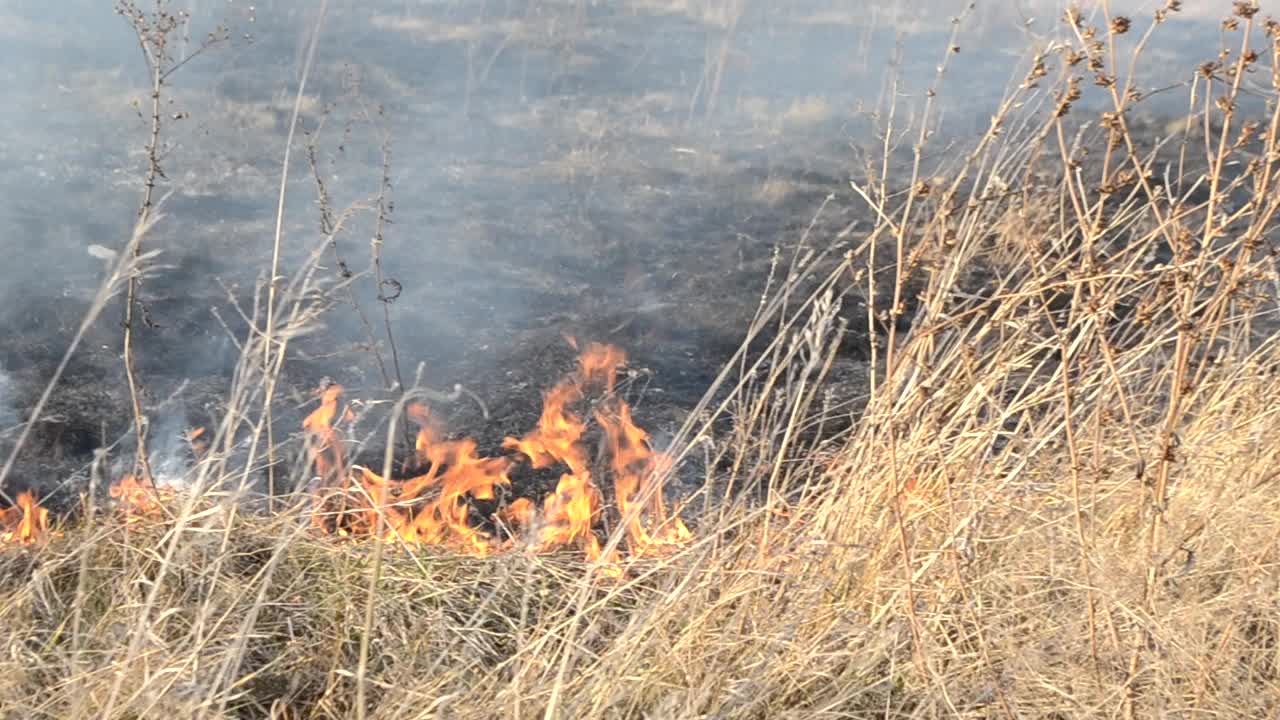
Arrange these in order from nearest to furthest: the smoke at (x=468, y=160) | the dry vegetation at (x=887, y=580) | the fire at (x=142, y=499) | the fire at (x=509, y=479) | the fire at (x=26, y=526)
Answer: the dry vegetation at (x=887, y=580) → the fire at (x=142, y=499) → the fire at (x=26, y=526) → the fire at (x=509, y=479) → the smoke at (x=468, y=160)

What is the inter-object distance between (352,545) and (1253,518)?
7.47 feet

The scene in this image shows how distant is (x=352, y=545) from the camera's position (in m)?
3.32

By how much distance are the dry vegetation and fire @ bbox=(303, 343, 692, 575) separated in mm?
359

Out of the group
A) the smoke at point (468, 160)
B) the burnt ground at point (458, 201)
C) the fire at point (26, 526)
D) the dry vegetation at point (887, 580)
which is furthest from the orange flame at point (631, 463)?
the fire at point (26, 526)

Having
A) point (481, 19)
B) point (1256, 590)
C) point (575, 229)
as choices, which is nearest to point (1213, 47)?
point (481, 19)

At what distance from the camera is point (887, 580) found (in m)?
2.84

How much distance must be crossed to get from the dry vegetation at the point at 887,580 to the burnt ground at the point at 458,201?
723 millimetres

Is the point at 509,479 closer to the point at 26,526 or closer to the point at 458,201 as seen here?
the point at 26,526

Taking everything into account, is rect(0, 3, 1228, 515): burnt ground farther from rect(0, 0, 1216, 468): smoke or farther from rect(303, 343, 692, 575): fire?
rect(303, 343, 692, 575): fire

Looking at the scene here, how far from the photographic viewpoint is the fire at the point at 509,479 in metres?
3.72

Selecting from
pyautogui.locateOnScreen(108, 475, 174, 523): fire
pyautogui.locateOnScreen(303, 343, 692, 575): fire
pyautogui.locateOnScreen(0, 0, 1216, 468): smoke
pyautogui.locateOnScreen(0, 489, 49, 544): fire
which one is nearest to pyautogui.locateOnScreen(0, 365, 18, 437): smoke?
pyautogui.locateOnScreen(0, 0, 1216, 468): smoke

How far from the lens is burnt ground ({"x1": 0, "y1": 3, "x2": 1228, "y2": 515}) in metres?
5.39

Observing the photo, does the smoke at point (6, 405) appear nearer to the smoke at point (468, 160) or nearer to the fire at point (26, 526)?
the smoke at point (468, 160)

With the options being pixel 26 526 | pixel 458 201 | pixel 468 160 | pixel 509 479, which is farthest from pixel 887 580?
pixel 468 160
